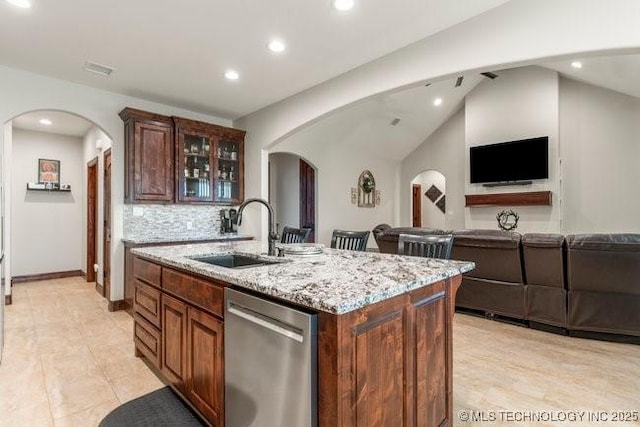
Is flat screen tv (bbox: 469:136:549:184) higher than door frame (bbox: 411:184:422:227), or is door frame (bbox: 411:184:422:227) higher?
flat screen tv (bbox: 469:136:549:184)

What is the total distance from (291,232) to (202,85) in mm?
2153

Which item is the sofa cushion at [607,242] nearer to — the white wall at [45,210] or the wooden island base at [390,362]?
the wooden island base at [390,362]

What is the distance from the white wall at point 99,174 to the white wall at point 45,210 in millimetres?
188

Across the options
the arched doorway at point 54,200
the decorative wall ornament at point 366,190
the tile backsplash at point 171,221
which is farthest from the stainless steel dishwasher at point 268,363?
the decorative wall ornament at point 366,190

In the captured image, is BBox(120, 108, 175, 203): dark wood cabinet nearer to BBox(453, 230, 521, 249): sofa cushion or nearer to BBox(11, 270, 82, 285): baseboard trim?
BBox(11, 270, 82, 285): baseboard trim

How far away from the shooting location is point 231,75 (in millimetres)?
3781

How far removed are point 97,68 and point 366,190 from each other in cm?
531

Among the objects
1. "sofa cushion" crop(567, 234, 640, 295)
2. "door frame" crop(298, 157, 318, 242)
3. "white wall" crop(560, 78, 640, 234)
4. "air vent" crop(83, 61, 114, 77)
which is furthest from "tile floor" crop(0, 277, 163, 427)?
"white wall" crop(560, 78, 640, 234)

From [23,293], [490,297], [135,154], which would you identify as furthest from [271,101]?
[23,293]

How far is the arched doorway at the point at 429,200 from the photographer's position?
31.6 feet

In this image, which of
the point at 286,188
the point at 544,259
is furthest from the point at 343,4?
the point at 286,188

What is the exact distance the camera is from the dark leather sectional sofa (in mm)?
2859

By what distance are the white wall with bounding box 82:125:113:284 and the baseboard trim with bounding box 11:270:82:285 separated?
0.26 metres

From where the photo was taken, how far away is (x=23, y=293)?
16.2 feet
